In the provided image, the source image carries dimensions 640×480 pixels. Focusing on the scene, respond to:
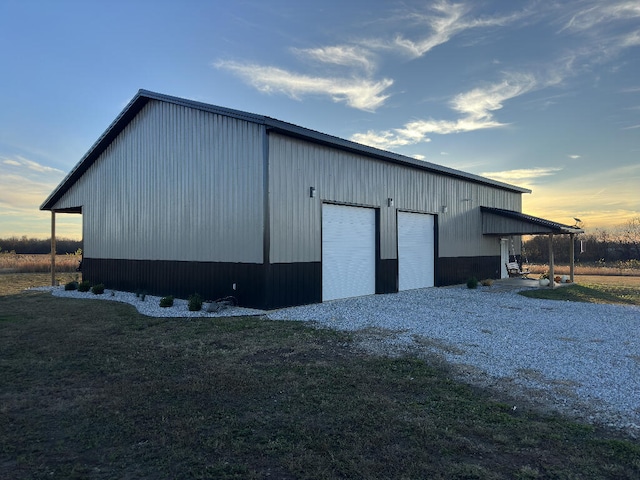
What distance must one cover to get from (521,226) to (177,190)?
14.2m

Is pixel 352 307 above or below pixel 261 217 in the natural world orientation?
below

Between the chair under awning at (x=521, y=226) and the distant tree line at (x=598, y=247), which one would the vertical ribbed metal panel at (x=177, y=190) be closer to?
the chair under awning at (x=521, y=226)

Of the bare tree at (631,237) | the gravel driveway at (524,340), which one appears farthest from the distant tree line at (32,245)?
the bare tree at (631,237)

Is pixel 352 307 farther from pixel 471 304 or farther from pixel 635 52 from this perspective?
pixel 635 52

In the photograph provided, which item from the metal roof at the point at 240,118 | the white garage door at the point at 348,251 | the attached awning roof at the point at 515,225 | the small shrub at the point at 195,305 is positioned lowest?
the small shrub at the point at 195,305

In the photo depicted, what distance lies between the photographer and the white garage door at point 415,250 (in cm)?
1428

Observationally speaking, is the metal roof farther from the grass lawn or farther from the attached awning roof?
the grass lawn

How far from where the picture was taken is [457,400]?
415cm

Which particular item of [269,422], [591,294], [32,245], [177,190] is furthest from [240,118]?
[32,245]

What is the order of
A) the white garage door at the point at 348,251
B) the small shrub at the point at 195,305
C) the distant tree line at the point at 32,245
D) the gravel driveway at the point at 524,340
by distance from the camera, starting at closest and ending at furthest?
the gravel driveway at the point at 524,340 < the small shrub at the point at 195,305 < the white garage door at the point at 348,251 < the distant tree line at the point at 32,245

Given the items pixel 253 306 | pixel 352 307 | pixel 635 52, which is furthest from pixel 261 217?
pixel 635 52

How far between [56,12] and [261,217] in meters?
7.32

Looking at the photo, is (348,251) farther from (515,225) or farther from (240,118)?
(515,225)

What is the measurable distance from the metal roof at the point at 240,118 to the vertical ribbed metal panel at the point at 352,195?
23 cm
